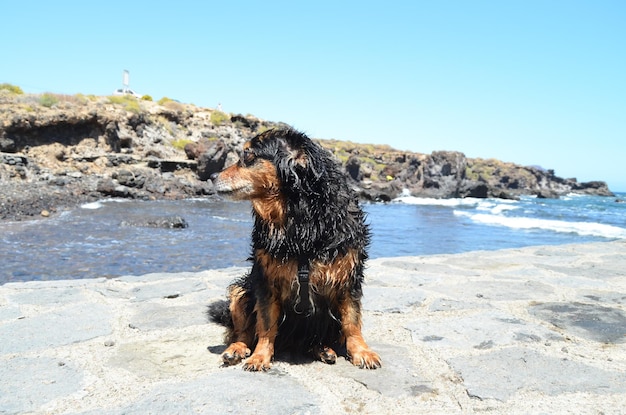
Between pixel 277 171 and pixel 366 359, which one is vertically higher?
pixel 277 171

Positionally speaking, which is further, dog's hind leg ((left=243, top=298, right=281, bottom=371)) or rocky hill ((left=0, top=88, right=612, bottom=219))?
rocky hill ((left=0, top=88, right=612, bottom=219))

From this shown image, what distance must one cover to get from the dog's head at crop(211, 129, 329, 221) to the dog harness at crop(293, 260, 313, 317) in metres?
0.34

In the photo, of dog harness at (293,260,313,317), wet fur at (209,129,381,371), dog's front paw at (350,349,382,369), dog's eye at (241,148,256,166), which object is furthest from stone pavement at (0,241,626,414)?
dog's eye at (241,148,256,166)

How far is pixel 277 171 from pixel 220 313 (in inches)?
65.1

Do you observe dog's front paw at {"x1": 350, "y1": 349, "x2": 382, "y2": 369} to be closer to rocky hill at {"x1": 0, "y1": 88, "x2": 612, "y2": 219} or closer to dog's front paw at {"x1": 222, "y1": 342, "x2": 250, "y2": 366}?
dog's front paw at {"x1": 222, "y1": 342, "x2": 250, "y2": 366}

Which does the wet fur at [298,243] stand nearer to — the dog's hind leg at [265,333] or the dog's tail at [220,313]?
the dog's hind leg at [265,333]

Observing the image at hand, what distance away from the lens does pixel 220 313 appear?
373 centimetres

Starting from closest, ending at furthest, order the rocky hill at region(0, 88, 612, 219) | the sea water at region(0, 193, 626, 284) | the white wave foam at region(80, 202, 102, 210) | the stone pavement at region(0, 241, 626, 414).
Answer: the stone pavement at region(0, 241, 626, 414) < the sea water at region(0, 193, 626, 284) < the white wave foam at region(80, 202, 102, 210) < the rocky hill at region(0, 88, 612, 219)

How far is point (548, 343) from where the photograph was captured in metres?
3.15

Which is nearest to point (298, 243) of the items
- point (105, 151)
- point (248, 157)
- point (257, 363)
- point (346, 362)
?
point (248, 157)

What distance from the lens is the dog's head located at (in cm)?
257

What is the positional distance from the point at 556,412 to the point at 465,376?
1.73 feet

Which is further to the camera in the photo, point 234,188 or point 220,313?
point 220,313

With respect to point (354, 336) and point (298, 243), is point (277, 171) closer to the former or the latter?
point (298, 243)
